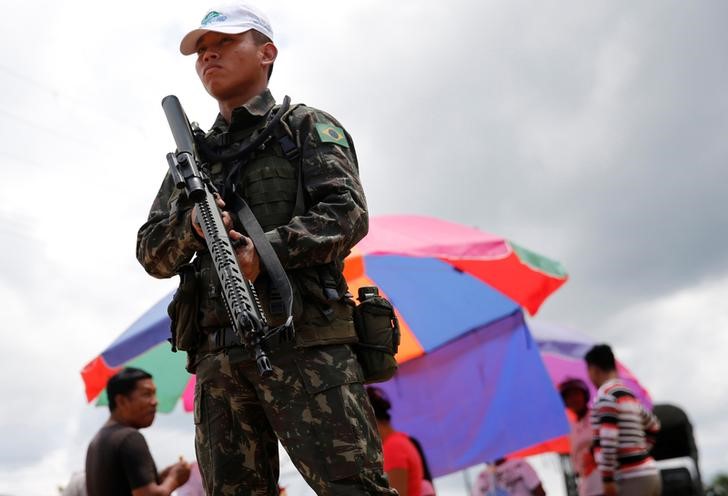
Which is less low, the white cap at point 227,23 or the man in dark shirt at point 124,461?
the white cap at point 227,23

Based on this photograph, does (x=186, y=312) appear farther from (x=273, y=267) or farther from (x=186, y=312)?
(x=273, y=267)

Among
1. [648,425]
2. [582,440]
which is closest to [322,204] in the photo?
[648,425]

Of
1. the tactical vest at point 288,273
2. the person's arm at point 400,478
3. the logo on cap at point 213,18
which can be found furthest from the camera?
the person's arm at point 400,478

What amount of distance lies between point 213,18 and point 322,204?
2.26ft

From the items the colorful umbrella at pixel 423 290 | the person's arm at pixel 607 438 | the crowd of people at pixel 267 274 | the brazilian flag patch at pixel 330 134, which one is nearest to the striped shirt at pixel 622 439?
the person's arm at pixel 607 438

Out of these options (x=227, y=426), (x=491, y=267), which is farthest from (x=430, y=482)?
(x=227, y=426)

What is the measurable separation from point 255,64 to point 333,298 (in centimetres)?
78

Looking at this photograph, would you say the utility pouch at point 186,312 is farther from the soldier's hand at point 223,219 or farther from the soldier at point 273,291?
the soldier's hand at point 223,219

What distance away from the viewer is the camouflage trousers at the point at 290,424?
2.42 meters

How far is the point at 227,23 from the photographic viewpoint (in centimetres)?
273

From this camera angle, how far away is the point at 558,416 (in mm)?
7473

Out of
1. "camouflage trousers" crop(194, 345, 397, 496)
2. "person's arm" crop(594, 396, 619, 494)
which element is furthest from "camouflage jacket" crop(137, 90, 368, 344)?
"person's arm" crop(594, 396, 619, 494)

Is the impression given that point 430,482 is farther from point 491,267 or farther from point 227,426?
point 227,426

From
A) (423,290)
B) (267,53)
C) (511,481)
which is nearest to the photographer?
(267,53)
